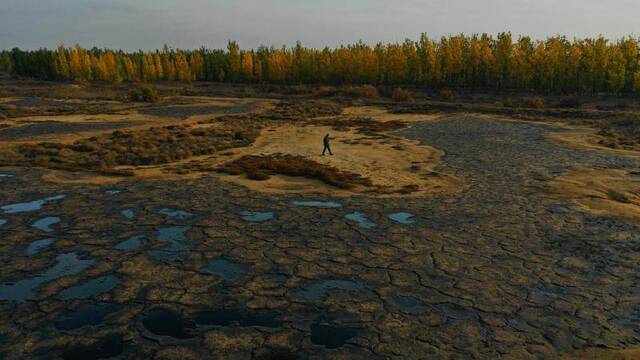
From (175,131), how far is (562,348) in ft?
134

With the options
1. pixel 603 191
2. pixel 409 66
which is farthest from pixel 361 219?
pixel 409 66

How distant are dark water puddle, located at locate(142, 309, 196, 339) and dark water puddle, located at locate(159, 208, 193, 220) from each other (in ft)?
25.0

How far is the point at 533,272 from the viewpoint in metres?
13.8

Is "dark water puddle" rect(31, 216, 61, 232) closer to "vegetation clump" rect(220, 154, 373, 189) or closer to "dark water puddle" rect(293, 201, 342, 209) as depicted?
"dark water puddle" rect(293, 201, 342, 209)

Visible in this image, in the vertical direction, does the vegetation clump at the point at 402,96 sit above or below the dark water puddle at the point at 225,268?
above

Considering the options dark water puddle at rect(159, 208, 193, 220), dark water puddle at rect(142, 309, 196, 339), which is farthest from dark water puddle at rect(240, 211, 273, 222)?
dark water puddle at rect(142, 309, 196, 339)

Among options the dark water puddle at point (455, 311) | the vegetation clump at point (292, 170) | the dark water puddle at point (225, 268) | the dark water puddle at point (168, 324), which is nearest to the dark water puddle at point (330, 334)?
the dark water puddle at point (455, 311)

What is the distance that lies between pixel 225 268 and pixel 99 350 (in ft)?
15.2

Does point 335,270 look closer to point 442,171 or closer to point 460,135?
point 442,171

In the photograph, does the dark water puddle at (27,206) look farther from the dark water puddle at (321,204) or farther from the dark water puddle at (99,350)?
the dark water puddle at (99,350)

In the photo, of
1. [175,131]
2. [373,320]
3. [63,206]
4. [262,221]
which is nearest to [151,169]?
[63,206]

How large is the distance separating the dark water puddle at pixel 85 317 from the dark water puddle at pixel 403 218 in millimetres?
11025

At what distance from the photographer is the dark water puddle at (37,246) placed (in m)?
15.2

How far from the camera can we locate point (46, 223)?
59.0 feet
